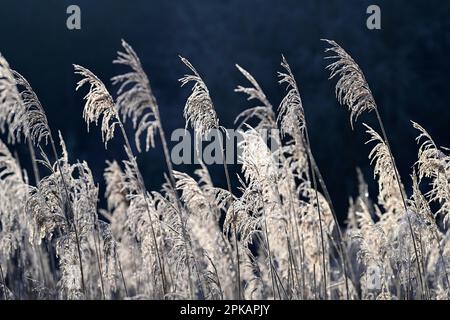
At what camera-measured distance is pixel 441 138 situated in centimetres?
1254

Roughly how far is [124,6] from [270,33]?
8.99ft

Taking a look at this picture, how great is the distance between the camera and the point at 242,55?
1357cm

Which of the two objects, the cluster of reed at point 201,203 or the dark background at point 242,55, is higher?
the dark background at point 242,55

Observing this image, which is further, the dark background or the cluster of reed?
the dark background

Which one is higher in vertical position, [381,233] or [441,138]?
[441,138]

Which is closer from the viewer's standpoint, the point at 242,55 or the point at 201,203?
the point at 201,203

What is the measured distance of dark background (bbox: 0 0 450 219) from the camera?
42.3 feet

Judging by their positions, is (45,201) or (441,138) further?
(441,138)

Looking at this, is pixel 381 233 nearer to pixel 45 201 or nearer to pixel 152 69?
pixel 45 201

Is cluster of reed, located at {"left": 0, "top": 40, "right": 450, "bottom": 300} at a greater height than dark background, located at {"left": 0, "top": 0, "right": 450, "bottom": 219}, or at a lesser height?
lesser

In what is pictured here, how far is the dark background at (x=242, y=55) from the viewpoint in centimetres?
1288

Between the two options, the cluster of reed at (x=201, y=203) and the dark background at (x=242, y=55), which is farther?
the dark background at (x=242, y=55)
